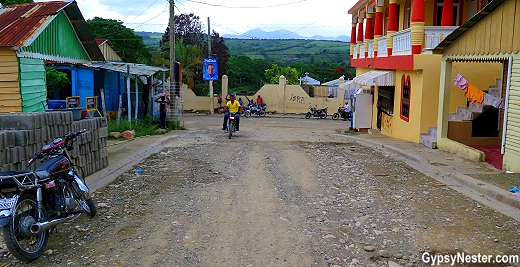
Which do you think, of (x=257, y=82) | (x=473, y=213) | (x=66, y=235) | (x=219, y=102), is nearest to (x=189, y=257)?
(x=66, y=235)

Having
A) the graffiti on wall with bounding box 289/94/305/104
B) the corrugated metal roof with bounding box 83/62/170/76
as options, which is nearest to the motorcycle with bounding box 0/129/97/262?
the corrugated metal roof with bounding box 83/62/170/76

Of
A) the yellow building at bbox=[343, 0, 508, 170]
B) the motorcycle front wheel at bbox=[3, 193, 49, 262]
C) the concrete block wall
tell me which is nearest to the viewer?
the motorcycle front wheel at bbox=[3, 193, 49, 262]

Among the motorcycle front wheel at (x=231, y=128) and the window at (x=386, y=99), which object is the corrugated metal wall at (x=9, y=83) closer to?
the motorcycle front wheel at (x=231, y=128)

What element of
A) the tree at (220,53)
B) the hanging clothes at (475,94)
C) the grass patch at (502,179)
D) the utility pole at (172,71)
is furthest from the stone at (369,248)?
the tree at (220,53)

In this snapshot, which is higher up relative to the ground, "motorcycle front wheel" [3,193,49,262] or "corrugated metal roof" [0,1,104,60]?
"corrugated metal roof" [0,1,104,60]

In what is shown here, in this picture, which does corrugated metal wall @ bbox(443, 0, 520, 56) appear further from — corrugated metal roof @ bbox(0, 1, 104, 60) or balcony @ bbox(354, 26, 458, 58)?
corrugated metal roof @ bbox(0, 1, 104, 60)

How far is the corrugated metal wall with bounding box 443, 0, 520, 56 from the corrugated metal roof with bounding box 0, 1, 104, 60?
9569mm

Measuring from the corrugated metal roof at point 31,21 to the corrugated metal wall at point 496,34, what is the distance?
31.4 feet

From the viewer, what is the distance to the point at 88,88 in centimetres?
1861

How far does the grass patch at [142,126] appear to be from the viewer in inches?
672

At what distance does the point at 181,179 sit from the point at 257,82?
187 feet

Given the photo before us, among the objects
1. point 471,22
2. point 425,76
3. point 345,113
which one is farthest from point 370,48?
point 471,22

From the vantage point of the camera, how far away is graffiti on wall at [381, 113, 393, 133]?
1961cm
